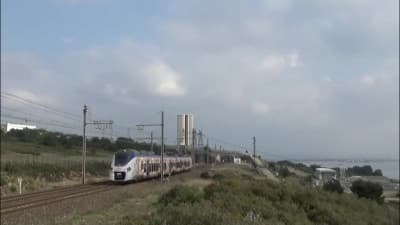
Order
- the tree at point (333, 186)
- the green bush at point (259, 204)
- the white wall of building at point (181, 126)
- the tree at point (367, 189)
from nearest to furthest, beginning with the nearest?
the green bush at point (259, 204) → the white wall of building at point (181, 126) → the tree at point (333, 186) → the tree at point (367, 189)

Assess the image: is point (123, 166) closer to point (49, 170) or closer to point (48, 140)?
point (49, 170)

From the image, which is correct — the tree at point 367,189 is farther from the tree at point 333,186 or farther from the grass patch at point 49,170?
the grass patch at point 49,170

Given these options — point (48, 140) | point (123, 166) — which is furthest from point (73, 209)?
point (48, 140)

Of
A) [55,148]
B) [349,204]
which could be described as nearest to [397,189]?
[55,148]

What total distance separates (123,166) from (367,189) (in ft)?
123

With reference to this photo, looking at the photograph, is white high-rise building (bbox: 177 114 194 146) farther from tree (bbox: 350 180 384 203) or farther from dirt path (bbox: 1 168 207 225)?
tree (bbox: 350 180 384 203)

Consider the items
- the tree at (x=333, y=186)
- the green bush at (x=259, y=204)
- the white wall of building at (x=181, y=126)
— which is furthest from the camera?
the tree at (x=333, y=186)

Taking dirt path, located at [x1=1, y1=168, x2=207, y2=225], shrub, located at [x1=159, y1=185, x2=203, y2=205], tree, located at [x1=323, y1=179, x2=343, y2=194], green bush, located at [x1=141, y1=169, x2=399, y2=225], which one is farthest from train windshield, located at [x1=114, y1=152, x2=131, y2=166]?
tree, located at [x1=323, y1=179, x2=343, y2=194]

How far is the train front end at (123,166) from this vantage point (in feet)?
141

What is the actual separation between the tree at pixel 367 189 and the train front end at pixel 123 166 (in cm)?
3023

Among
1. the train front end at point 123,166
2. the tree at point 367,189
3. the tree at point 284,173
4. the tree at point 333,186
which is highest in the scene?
the train front end at point 123,166

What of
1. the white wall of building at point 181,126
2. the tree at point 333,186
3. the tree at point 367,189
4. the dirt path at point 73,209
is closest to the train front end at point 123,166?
the white wall of building at point 181,126

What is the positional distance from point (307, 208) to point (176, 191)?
6.80m

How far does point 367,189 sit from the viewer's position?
67812 mm
